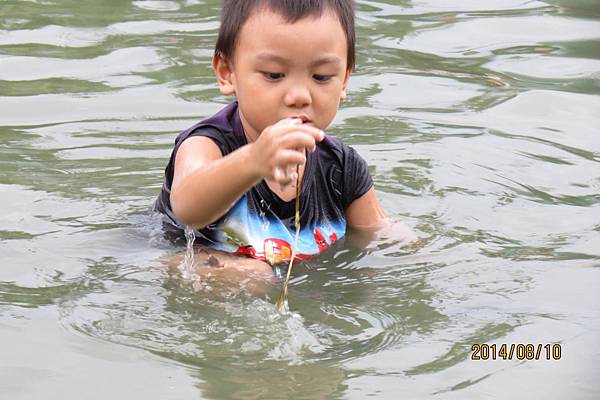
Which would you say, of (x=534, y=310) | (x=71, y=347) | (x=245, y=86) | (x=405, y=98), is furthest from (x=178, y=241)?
(x=405, y=98)

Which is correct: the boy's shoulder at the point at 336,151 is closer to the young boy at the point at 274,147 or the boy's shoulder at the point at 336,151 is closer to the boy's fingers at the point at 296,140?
the young boy at the point at 274,147

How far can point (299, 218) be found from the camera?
402 cm

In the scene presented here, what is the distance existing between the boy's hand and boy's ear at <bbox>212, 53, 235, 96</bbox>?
0.78m

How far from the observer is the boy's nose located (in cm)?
354

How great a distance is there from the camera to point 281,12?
359 centimetres

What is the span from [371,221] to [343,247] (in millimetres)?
181

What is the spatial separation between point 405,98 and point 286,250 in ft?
7.18

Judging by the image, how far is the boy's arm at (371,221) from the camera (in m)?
4.24

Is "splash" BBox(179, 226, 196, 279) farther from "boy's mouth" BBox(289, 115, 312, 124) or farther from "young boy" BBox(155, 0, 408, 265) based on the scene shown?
"boy's mouth" BBox(289, 115, 312, 124)

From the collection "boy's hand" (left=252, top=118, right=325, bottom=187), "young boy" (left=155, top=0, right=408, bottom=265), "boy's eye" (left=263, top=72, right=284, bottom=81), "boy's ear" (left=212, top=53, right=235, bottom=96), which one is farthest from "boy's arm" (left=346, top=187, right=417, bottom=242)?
"boy's hand" (left=252, top=118, right=325, bottom=187)

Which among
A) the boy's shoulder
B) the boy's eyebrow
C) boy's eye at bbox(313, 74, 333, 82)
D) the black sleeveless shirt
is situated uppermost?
the boy's eyebrow

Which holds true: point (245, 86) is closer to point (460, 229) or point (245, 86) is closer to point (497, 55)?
point (460, 229)
